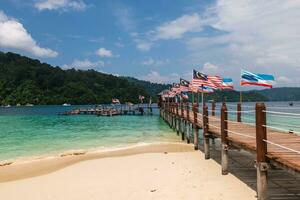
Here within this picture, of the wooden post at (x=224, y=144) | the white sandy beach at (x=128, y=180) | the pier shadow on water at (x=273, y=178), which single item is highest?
the wooden post at (x=224, y=144)

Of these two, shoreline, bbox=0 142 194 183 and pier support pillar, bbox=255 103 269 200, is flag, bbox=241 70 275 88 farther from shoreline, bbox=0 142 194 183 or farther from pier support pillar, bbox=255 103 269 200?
pier support pillar, bbox=255 103 269 200

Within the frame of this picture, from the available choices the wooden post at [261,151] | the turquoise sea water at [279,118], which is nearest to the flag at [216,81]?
the turquoise sea water at [279,118]

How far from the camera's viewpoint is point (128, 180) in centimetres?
1284

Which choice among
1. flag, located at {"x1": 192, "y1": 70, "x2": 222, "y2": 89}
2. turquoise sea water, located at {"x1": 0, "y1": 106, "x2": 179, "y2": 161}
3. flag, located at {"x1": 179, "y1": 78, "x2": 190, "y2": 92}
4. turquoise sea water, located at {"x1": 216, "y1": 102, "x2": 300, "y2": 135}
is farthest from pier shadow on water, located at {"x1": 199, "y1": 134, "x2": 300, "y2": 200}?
flag, located at {"x1": 179, "y1": 78, "x2": 190, "y2": 92}

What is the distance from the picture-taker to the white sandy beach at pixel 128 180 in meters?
10.7

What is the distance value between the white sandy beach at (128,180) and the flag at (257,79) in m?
3.84

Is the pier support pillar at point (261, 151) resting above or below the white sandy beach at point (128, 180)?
above

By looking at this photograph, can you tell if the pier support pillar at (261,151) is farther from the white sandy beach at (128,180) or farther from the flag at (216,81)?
the flag at (216,81)

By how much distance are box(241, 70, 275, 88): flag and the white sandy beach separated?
384cm

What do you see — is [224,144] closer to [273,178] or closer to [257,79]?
[273,178]

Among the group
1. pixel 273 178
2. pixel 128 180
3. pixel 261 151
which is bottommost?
pixel 128 180

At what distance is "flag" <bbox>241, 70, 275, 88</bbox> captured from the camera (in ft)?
56.7

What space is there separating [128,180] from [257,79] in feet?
25.7

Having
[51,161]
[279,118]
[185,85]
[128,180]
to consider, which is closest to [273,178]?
[128,180]
